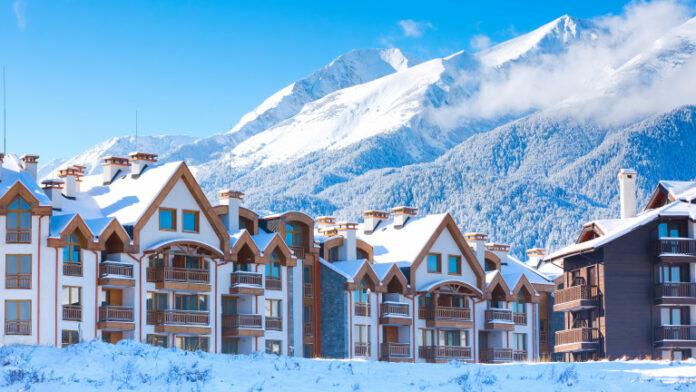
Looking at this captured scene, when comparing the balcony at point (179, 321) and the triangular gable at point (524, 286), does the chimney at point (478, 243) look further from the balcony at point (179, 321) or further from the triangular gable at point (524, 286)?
the balcony at point (179, 321)

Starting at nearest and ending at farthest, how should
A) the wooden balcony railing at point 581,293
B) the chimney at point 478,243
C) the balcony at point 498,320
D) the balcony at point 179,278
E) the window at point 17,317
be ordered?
the window at point 17,317 → the balcony at point 179,278 → the wooden balcony railing at point 581,293 → the balcony at point 498,320 → the chimney at point 478,243

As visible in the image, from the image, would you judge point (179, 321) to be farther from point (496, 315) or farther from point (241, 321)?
point (496, 315)

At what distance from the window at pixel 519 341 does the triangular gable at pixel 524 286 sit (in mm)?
2653

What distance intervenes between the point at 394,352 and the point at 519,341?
44.6ft

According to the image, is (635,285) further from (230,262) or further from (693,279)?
(230,262)

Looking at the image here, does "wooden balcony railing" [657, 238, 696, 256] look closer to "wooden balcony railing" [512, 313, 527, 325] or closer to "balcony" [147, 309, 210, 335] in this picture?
"wooden balcony railing" [512, 313, 527, 325]

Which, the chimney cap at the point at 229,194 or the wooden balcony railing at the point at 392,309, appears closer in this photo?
the chimney cap at the point at 229,194

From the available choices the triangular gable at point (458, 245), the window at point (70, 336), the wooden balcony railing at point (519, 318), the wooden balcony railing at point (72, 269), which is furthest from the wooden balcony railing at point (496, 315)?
the window at point (70, 336)

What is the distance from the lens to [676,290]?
88.9m

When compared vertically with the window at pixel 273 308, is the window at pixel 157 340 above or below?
below

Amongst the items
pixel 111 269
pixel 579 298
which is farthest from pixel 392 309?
pixel 111 269

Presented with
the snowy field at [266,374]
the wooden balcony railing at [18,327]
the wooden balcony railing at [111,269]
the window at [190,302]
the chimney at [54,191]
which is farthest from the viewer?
the window at [190,302]

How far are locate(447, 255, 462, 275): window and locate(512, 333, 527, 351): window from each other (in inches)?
312

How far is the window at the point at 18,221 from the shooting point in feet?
248
